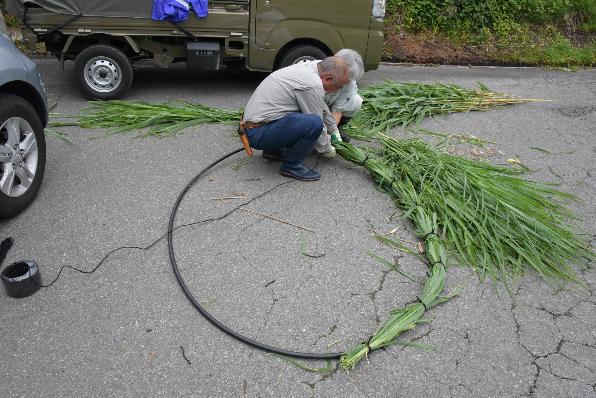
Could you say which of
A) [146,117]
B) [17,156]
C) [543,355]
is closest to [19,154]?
[17,156]

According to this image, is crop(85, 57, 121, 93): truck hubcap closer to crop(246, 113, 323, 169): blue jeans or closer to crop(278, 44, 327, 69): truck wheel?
crop(278, 44, 327, 69): truck wheel

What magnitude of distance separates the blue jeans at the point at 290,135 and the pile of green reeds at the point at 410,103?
3.28 ft

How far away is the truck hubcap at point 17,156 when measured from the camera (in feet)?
11.6

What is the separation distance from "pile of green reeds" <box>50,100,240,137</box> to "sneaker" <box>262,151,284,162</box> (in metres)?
0.87

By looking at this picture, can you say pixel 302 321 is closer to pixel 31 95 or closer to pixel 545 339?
pixel 545 339

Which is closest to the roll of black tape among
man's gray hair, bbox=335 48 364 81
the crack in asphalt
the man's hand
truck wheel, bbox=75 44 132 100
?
the man's hand

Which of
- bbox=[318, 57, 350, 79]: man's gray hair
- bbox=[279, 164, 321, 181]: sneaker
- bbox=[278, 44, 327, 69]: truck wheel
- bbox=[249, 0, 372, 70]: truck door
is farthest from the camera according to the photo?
bbox=[278, 44, 327, 69]: truck wheel

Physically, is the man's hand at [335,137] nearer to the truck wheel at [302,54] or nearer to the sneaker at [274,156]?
the sneaker at [274,156]

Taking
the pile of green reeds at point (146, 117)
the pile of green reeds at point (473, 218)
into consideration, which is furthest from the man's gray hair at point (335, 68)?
the pile of green reeds at point (146, 117)

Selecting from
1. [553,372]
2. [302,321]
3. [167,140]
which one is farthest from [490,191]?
[167,140]

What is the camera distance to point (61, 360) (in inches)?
104

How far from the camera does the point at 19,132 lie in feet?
12.1

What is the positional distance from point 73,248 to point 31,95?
1378 millimetres

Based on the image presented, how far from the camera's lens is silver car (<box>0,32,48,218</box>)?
3.52 meters
